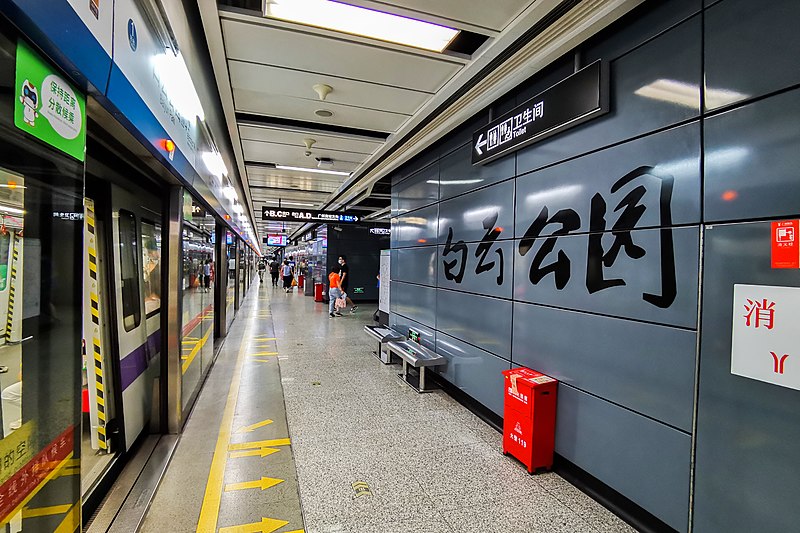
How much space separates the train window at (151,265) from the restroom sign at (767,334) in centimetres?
394

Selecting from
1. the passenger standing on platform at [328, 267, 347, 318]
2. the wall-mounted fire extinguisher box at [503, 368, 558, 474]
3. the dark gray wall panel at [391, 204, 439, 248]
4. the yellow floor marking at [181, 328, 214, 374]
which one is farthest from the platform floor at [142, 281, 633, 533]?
the passenger standing on platform at [328, 267, 347, 318]

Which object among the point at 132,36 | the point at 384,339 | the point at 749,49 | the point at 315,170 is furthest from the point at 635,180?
the point at 315,170

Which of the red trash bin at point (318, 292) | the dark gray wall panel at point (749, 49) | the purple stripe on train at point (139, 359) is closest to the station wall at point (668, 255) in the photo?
the dark gray wall panel at point (749, 49)

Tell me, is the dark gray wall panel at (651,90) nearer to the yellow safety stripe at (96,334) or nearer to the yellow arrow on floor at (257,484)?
the yellow arrow on floor at (257,484)

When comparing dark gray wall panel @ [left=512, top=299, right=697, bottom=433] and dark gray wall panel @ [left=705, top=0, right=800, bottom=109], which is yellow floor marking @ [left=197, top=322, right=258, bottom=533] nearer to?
dark gray wall panel @ [left=512, top=299, right=697, bottom=433]

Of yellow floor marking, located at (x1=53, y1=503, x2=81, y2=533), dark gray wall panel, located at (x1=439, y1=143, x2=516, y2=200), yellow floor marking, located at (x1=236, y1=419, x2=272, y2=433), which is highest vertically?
dark gray wall panel, located at (x1=439, y1=143, x2=516, y2=200)

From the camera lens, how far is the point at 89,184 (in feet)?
8.29

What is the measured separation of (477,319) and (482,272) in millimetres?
501

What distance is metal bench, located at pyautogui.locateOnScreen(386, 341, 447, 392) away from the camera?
4.57 m

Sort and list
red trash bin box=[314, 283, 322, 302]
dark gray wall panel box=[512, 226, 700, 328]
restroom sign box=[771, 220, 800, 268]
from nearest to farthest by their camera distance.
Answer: restroom sign box=[771, 220, 800, 268] < dark gray wall panel box=[512, 226, 700, 328] < red trash bin box=[314, 283, 322, 302]

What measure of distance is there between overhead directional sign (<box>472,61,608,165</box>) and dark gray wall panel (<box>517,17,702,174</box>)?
0.27ft

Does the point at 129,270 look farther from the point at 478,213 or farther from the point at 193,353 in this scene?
the point at 478,213

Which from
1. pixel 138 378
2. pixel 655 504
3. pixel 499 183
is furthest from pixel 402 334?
pixel 655 504

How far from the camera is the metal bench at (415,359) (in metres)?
4.57
